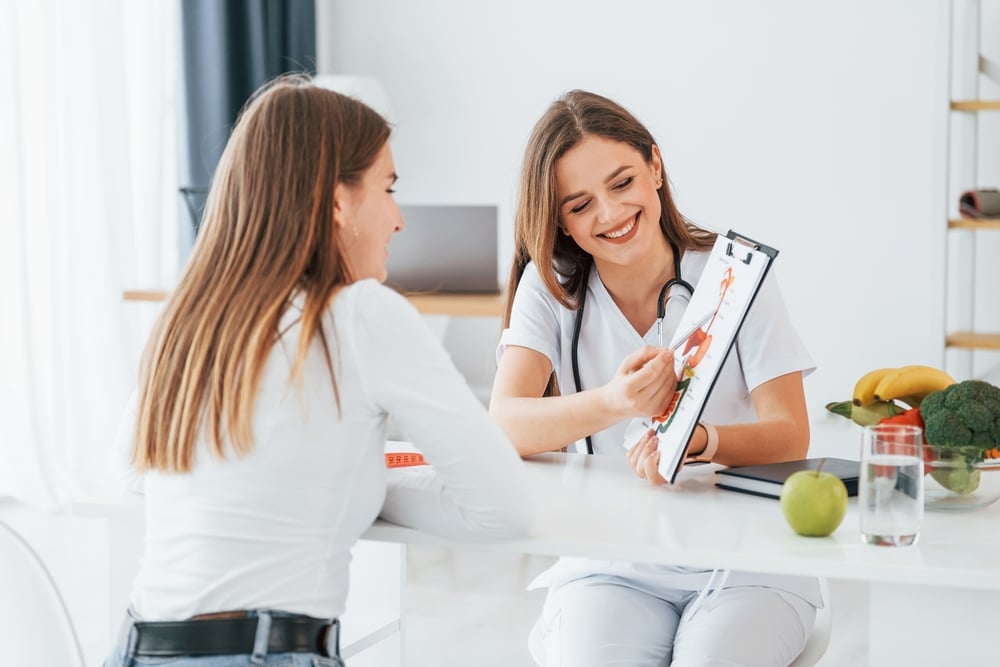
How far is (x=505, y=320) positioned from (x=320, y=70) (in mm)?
3064

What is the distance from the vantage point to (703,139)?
13.8 ft

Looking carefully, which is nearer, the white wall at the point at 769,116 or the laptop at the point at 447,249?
the laptop at the point at 447,249

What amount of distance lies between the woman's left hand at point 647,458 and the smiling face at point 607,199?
14.7 inches

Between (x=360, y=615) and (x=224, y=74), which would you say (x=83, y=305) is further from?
(x=360, y=615)

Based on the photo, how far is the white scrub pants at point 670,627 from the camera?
1470 mm

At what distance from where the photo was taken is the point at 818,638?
5.25 ft

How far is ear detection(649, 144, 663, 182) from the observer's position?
183cm

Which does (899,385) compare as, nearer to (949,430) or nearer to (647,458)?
(949,430)

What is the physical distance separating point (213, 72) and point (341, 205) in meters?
2.99

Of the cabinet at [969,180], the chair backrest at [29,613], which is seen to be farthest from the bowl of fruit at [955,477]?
the cabinet at [969,180]

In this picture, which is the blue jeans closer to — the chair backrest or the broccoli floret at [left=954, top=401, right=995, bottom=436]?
the chair backrest

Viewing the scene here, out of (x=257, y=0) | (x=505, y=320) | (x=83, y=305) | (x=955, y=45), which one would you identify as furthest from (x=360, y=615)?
(x=257, y=0)

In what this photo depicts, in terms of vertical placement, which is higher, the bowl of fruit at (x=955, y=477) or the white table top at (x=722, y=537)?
the bowl of fruit at (x=955, y=477)

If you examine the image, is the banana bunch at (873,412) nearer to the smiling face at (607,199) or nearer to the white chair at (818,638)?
the white chair at (818,638)
